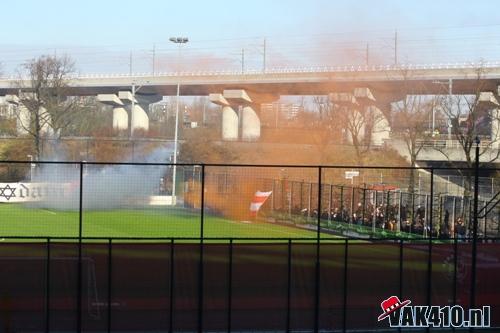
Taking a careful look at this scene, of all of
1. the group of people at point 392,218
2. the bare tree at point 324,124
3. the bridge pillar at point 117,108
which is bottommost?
the group of people at point 392,218

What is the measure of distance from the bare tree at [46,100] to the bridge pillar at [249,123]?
14.4 m

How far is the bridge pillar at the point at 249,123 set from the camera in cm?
5462

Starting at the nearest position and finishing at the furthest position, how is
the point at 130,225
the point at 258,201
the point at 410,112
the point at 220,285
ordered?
the point at 220,285 → the point at 258,201 → the point at 130,225 → the point at 410,112

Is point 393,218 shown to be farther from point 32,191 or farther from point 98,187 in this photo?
point 32,191

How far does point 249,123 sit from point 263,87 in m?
4.19

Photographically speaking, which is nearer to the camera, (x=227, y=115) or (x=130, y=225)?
(x=130, y=225)

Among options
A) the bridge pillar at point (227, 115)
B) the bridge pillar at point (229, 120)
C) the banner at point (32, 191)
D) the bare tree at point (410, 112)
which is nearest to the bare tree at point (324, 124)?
the bare tree at point (410, 112)

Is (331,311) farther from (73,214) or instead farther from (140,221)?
(73,214)

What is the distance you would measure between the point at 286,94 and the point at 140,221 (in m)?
26.7

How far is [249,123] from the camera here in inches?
2210

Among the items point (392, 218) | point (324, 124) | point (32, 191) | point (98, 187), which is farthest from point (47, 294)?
point (324, 124)

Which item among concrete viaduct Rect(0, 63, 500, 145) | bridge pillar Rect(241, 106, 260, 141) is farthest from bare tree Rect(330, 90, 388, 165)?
bridge pillar Rect(241, 106, 260, 141)

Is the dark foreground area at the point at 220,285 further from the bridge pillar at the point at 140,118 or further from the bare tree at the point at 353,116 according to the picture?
the bridge pillar at the point at 140,118

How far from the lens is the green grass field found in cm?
2948
